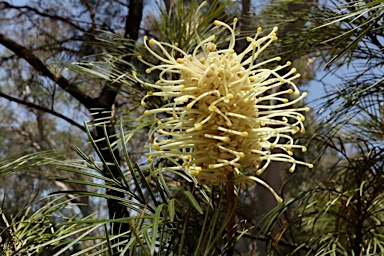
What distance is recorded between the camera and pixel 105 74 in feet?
2.60

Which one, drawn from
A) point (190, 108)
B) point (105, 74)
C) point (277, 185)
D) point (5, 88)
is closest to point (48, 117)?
point (5, 88)

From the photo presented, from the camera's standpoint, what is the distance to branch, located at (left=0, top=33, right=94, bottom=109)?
3.76 ft

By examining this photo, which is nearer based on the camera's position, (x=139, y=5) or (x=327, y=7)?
(x=327, y=7)

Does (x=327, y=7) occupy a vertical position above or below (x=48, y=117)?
above

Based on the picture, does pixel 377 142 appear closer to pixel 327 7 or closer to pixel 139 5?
pixel 327 7

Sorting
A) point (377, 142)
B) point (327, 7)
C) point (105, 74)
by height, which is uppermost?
point (327, 7)

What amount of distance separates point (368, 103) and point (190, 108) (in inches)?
20.6

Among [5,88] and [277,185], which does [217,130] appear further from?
[5,88]

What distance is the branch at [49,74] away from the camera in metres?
1.15

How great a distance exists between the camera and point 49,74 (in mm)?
1150

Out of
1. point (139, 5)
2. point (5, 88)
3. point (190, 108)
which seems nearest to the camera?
point (190, 108)

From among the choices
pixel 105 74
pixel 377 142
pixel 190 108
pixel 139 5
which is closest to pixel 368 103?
pixel 377 142

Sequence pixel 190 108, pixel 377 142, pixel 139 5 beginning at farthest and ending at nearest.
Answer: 1. pixel 139 5
2. pixel 377 142
3. pixel 190 108

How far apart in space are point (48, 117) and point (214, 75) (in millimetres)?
3569
